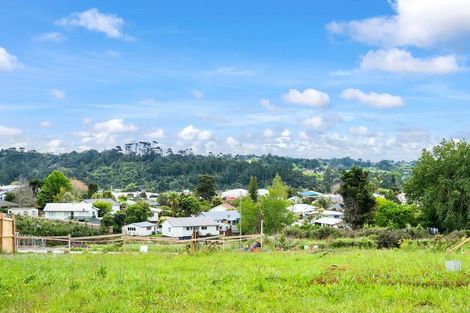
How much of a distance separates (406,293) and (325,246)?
16.8 meters

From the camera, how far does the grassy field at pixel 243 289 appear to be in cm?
786

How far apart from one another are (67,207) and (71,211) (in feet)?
3.57

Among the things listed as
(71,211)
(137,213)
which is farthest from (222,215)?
(71,211)

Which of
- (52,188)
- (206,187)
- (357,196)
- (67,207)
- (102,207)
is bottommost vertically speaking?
(102,207)

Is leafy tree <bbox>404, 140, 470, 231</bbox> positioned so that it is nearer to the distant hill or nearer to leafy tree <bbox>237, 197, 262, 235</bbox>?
leafy tree <bbox>237, 197, 262, 235</bbox>

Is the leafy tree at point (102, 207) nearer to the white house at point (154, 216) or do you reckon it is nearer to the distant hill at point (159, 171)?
the white house at point (154, 216)

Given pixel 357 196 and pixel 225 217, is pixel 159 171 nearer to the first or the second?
pixel 225 217

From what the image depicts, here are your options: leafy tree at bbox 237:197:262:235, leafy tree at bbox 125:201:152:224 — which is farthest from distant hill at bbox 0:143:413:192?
leafy tree at bbox 237:197:262:235

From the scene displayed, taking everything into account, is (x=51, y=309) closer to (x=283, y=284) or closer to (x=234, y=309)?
(x=234, y=309)

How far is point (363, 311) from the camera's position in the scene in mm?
7547

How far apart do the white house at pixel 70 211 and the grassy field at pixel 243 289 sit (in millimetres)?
62431

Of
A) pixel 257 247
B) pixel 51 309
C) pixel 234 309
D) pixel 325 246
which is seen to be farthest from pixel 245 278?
pixel 325 246

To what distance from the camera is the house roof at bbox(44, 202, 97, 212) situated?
72469 millimetres

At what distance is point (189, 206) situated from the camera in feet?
259
